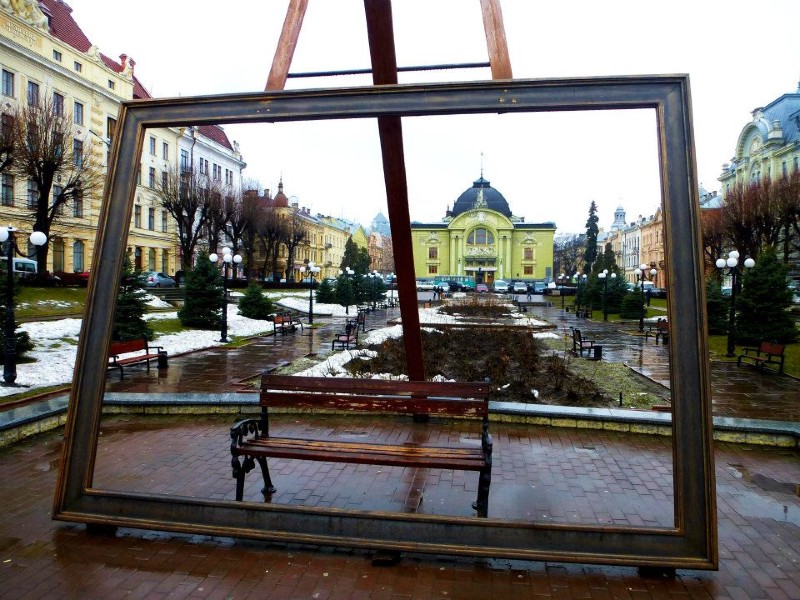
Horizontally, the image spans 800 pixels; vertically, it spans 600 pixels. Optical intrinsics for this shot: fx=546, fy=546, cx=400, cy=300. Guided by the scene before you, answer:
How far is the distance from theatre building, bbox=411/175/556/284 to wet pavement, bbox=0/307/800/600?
63.6 meters

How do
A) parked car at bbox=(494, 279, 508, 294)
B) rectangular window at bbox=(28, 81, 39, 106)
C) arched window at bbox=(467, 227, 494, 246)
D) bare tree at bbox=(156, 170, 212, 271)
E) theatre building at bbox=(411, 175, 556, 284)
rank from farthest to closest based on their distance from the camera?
arched window at bbox=(467, 227, 494, 246) → theatre building at bbox=(411, 175, 556, 284) → parked car at bbox=(494, 279, 508, 294) → bare tree at bbox=(156, 170, 212, 271) → rectangular window at bbox=(28, 81, 39, 106)

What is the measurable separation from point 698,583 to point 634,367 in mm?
10529

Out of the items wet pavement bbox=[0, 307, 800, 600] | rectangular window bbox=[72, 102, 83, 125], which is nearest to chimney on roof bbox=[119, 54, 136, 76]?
rectangular window bbox=[72, 102, 83, 125]

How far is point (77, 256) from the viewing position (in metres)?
33.7

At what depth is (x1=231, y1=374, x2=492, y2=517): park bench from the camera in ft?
11.8

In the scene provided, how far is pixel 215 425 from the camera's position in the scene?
632 cm

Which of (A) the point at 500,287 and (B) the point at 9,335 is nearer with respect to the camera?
(B) the point at 9,335

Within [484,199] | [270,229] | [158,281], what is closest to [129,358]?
[158,281]

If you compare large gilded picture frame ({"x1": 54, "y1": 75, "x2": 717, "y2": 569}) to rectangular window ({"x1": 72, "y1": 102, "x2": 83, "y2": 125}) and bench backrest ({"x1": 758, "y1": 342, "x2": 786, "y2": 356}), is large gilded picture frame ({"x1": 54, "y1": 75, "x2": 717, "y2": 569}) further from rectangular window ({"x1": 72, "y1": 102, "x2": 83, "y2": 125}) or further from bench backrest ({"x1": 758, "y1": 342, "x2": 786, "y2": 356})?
Result: rectangular window ({"x1": 72, "y1": 102, "x2": 83, "y2": 125})

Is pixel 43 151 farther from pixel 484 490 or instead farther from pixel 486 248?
pixel 486 248

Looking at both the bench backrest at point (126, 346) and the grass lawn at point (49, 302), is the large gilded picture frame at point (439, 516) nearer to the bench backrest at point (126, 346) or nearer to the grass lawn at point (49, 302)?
the bench backrest at point (126, 346)

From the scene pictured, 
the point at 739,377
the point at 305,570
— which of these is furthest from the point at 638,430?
the point at 739,377

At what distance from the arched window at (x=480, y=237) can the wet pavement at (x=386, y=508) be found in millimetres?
66069

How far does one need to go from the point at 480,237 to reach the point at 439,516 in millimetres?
70069
